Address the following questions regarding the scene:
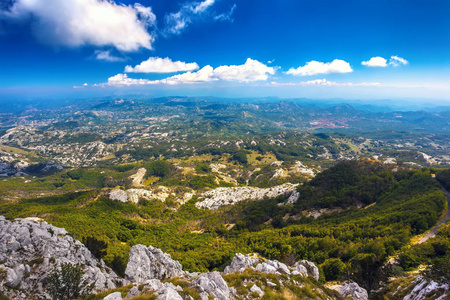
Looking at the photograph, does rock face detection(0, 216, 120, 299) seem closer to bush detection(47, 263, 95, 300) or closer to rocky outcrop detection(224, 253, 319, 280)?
bush detection(47, 263, 95, 300)

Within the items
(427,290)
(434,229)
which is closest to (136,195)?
(427,290)

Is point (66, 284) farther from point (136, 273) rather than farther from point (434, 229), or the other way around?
point (434, 229)

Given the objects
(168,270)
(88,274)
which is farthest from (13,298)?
(168,270)

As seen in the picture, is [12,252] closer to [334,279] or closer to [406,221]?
[334,279]

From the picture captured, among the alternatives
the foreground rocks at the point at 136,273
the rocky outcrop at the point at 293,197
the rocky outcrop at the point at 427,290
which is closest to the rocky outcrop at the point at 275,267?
the foreground rocks at the point at 136,273

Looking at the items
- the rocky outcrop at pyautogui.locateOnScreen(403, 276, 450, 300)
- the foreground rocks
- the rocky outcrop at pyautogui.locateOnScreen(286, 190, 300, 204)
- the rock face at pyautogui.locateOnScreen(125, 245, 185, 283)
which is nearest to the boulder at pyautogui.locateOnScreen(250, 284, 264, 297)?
the foreground rocks

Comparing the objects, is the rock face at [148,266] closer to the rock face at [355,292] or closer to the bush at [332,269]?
the rock face at [355,292]

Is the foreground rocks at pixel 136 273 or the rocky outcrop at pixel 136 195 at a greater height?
the foreground rocks at pixel 136 273
